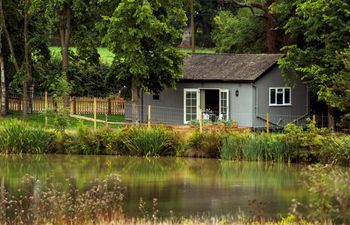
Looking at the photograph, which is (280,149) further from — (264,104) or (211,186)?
(264,104)

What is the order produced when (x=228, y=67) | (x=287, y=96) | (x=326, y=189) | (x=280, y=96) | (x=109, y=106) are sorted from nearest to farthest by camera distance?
(x=326, y=189) < (x=228, y=67) < (x=280, y=96) < (x=287, y=96) < (x=109, y=106)

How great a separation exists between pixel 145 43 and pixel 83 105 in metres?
8.83

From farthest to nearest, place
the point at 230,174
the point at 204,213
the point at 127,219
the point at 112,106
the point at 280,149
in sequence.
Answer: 1. the point at 112,106
2. the point at 280,149
3. the point at 230,174
4. the point at 204,213
5. the point at 127,219

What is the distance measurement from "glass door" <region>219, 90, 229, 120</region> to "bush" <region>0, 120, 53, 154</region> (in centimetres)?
1149

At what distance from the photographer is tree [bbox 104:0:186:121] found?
39969mm

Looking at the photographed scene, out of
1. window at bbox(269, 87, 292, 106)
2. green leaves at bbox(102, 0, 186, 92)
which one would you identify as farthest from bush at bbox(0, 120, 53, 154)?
window at bbox(269, 87, 292, 106)

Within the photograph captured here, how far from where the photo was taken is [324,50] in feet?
129

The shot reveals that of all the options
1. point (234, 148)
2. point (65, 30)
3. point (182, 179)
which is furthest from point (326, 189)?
point (65, 30)

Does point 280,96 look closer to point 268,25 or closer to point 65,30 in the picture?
point 268,25

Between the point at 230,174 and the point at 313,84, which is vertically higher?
the point at 313,84

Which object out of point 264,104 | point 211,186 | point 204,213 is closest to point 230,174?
point 211,186

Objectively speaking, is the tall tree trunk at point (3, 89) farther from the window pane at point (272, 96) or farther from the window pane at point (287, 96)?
the window pane at point (287, 96)

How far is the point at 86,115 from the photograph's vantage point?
158ft

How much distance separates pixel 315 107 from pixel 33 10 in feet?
53.4
